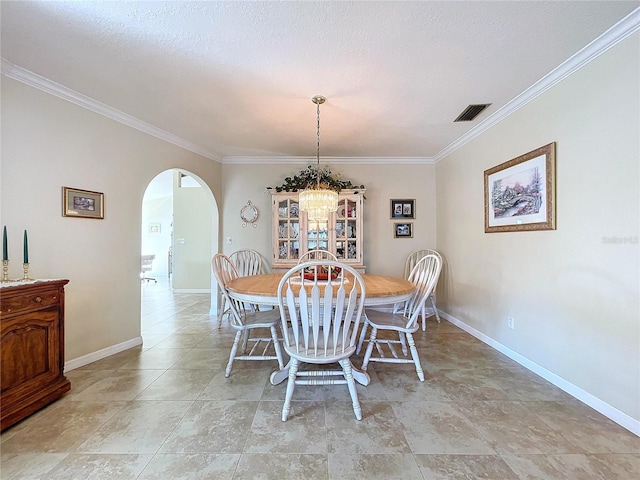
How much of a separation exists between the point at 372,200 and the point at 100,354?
368cm

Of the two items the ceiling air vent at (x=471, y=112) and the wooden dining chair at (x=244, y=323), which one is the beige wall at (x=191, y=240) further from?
the ceiling air vent at (x=471, y=112)

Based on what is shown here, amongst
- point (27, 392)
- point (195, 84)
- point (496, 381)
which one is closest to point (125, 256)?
point (27, 392)

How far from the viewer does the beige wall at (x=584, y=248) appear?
1548 mm

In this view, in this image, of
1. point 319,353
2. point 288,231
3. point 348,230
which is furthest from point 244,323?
point 348,230

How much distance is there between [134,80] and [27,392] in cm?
221

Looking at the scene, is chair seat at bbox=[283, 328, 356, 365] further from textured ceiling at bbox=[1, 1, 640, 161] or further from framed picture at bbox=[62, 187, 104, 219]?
framed picture at bbox=[62, 187, 104, 219]

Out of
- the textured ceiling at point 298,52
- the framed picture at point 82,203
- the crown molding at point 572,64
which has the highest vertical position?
the textured ceiling at point 298,52

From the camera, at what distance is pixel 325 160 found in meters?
4.07

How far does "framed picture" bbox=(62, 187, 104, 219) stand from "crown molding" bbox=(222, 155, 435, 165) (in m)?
1.91

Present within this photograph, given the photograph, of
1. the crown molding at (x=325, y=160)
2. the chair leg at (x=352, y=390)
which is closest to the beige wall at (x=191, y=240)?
the crown molding at (x=325, y=160)

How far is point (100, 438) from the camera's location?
147 centimetres

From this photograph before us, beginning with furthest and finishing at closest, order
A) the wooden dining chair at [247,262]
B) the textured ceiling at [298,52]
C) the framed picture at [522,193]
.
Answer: the wooden dining chair at [247,262], the framed picture at [522,193], the textured ceiling at [298,52]

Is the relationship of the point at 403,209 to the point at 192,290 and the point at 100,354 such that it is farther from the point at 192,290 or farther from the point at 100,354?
the point at 192,290

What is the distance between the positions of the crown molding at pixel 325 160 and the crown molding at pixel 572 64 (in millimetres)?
1229
